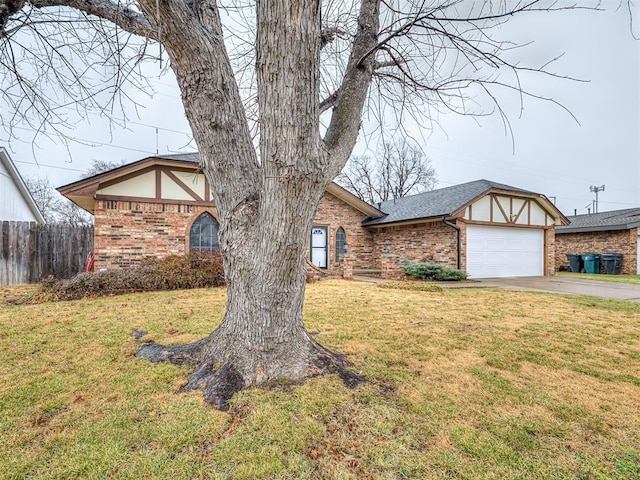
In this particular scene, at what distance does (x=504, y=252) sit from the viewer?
13.1 meters

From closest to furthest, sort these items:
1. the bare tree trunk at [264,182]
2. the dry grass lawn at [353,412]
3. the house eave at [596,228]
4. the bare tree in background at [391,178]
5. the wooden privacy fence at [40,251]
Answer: the dry grass lawn at [353,412] → the bare tree trunk at [264,182] → the wooden privacy fence at [40,251] → the house eave at [596,228] → the bare tree in background at [391,178]

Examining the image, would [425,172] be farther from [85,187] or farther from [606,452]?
[606,452]

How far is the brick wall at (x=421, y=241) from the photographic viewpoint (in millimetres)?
12141

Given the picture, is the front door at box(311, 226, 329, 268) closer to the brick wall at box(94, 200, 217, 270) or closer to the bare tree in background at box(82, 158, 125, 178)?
A: the brick wall at box(94, 200, 217, 270)

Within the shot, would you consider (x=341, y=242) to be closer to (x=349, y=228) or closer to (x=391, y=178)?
(x=349, y=228)

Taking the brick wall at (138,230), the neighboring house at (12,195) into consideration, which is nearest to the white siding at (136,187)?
the brick wall at (138,230)

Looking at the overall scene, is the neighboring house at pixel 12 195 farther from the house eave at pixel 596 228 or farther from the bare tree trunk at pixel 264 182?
the house eave at pixel 596 228

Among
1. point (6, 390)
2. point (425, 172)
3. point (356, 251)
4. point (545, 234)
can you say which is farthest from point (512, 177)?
point (6, 390)

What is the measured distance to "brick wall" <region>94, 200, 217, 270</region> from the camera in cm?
944

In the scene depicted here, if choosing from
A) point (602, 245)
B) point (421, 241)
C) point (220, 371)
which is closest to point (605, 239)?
point (602, 245)

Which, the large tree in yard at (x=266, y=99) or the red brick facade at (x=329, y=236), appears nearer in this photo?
the large tree in yard at (x=266, y=99)

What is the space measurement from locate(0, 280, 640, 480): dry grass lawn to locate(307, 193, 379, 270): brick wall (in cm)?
969

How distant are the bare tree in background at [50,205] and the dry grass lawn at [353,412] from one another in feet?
85.3

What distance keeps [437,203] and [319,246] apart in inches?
219
